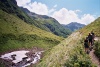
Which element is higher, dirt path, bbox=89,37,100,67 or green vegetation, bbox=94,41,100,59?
green vegetation, bbox=94,41,100,59

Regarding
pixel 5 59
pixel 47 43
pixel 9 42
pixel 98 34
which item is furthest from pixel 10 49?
pixel 98 34

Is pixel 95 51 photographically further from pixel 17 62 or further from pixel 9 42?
pixel 9 42

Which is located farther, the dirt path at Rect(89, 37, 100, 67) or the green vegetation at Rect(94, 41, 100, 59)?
the green vegetation at Rect(94, 41, 100, 59)

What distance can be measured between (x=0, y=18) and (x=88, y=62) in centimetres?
12574

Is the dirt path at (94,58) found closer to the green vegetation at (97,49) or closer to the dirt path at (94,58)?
the dirt path at (94,58)

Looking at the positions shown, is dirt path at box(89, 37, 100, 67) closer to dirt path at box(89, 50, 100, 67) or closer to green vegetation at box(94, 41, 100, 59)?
dirt path at box(89, 50, 100, 67)

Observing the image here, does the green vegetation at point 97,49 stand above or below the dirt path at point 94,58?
above

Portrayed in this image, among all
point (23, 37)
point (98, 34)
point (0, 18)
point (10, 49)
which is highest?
point (0, 18)

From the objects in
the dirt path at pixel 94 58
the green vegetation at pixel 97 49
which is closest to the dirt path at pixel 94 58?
the dirt path at pixel 94 58

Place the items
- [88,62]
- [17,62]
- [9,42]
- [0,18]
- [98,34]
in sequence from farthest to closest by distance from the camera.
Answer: [0,18] → [9,42] → [17,62] → [98,34] → [88,62]

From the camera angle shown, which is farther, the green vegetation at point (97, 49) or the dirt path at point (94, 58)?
the green vegetation at point (97, 49)

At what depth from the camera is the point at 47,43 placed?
13075 centimetres

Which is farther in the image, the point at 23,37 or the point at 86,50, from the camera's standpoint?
the point at 23,37

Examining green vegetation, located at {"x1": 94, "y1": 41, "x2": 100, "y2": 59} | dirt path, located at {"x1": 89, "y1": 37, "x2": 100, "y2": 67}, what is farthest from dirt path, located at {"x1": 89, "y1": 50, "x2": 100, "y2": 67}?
green vegetation, located at {"x1": 94, "y1": 41, "x2": 100, "y2": 59}
